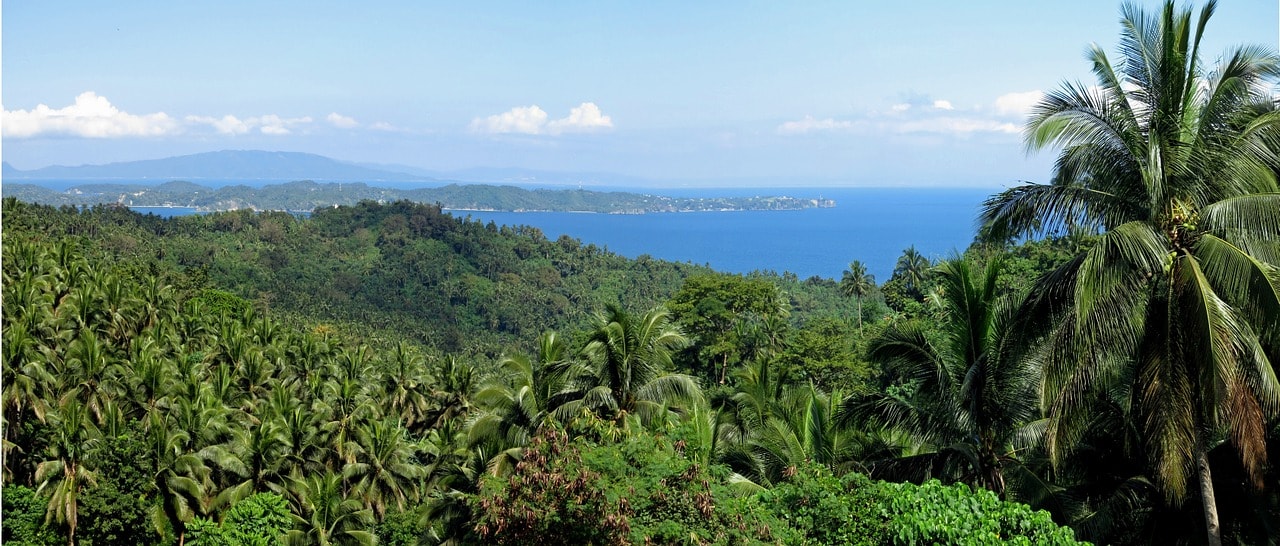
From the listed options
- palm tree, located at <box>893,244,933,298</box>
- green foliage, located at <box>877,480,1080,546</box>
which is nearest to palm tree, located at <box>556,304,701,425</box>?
green foliage, located at <box>877,480,1080,546</box>

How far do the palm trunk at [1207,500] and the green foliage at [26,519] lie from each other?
24.5 meters

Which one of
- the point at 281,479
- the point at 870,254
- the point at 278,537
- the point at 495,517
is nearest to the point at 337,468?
the point at 281,479

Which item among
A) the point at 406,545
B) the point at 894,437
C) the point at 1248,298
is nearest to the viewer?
the point at 1248,298

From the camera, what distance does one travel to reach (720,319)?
43.9 m

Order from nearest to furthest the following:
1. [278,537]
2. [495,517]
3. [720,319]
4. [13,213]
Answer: [495,517]
[278,537]
[720,319]
[13,213]

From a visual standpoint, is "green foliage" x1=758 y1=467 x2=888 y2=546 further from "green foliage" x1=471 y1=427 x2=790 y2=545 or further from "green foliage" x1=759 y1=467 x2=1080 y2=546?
"green foliage" x1=471 y1=427 x2=790 y2=545

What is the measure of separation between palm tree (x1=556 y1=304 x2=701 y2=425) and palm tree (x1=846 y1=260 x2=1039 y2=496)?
3078 mm

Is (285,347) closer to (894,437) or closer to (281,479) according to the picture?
(281,479)

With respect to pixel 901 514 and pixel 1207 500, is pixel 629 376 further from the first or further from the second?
pixel 1207 500

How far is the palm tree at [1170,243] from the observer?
7480 millimetres

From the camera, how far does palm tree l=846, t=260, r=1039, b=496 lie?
34.7 feet

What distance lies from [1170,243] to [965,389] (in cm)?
323

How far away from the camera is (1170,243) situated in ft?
25.7

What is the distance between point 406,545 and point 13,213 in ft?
148
